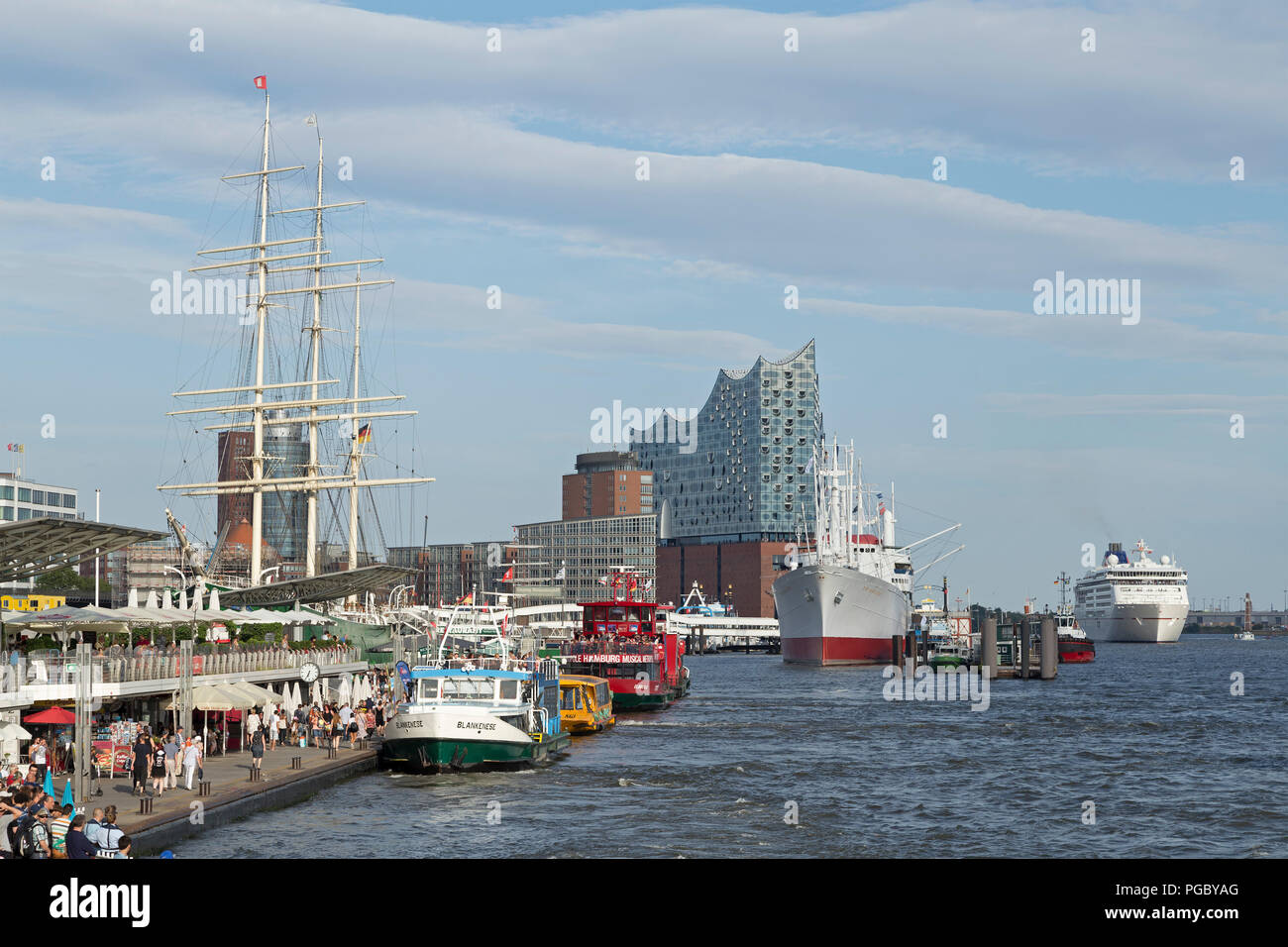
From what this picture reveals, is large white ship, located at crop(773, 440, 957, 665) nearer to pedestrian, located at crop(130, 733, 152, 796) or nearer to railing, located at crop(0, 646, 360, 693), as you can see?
railing, located at crop(0, 646, 360, 693)

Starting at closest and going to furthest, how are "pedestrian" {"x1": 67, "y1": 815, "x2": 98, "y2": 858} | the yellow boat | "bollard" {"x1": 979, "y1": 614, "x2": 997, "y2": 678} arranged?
"pedestrian" {"x1": 67, "y1": 815, "x2": 98, "y2": 858} → the yellow boat → "bollard" {"x1": 979, "y1": 614, "x2": 997, "y2": 678}

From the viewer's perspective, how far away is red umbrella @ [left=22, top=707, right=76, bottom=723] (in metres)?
35.0

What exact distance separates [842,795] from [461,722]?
11795 millimetres

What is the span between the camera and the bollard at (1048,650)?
114m

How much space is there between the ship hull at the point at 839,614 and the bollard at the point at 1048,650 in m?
19.2

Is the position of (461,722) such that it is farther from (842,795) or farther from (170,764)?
(842,795)

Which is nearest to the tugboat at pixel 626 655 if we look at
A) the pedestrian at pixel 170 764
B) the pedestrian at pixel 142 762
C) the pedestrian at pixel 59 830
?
the pedestrian at pixel 170 764

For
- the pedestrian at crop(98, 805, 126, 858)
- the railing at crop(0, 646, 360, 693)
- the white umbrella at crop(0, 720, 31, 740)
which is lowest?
the pedestrian at crop(98, 805, 126, 858)

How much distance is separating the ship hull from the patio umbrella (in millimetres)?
96444

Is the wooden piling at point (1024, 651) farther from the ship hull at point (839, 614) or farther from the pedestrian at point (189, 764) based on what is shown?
the pedestrian at point (189, 764)

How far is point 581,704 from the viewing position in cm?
6144

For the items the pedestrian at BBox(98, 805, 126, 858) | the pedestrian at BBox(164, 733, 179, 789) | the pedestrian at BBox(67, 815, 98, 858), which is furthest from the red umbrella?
the pedestrian at BBox(67, 815, 98, 858)
